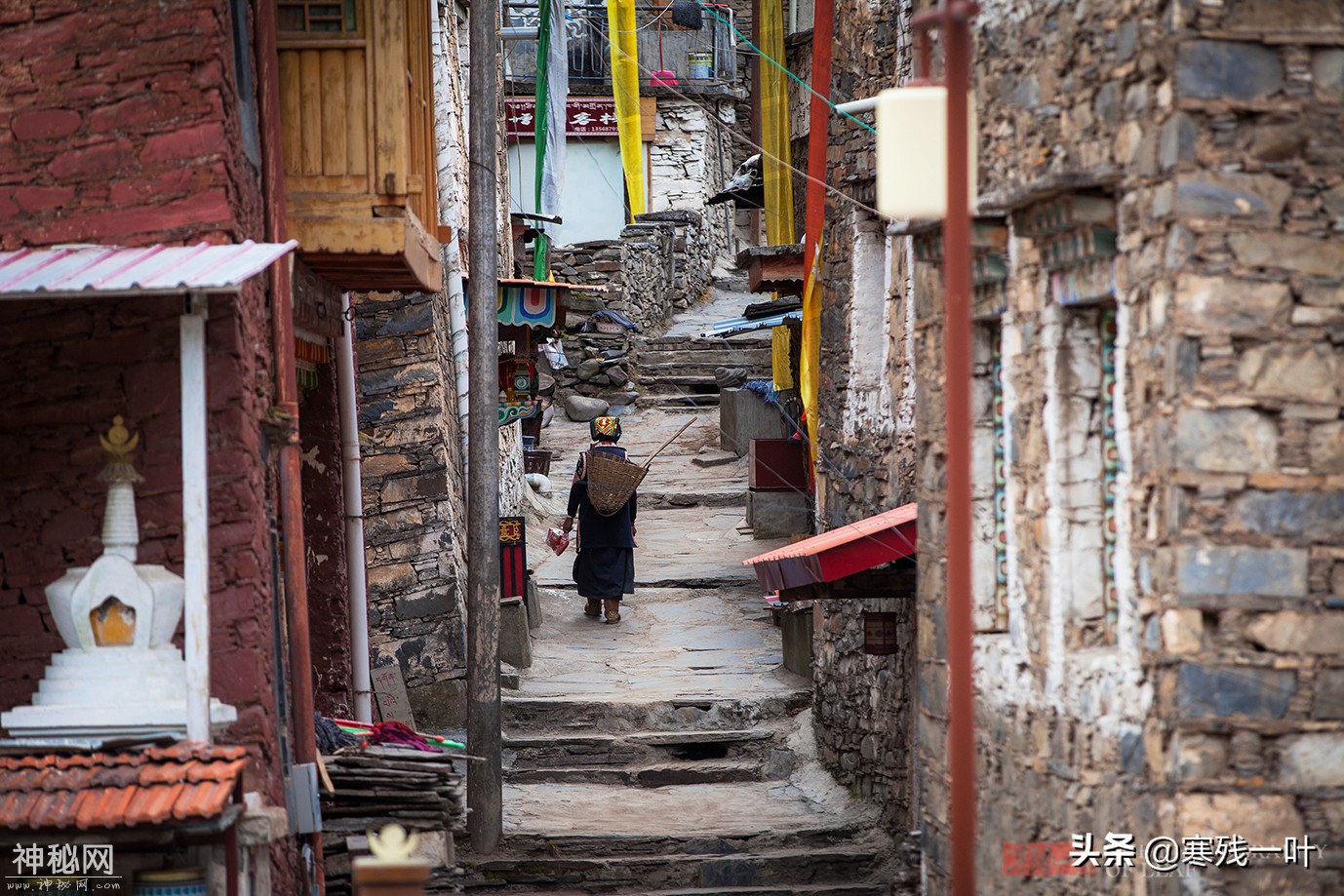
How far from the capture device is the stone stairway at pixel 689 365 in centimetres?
2547

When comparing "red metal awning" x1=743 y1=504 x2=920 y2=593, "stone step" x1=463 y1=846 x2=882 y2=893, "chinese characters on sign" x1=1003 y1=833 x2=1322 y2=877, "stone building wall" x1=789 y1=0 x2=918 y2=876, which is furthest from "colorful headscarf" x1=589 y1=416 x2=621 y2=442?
"chinese characters on sign" x1=1003 y1=833 x2=1322 y2=877

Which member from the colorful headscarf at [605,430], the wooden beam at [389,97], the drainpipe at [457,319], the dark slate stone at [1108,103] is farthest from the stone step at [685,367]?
the dark slate stone at [1108,103]

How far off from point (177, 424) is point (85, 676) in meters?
1.11

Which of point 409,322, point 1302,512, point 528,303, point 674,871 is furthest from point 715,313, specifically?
point 1302,512

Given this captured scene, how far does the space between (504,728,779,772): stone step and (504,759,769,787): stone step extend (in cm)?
10

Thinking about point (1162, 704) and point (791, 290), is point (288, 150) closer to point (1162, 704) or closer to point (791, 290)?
point (1162, 704)

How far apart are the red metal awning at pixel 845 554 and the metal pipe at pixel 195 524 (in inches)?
136

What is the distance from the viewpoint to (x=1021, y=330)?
663cm

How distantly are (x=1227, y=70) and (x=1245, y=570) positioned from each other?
5.42 ft

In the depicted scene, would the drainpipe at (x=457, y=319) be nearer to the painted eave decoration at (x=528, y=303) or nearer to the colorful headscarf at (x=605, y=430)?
the painted eave decoration at (x=528, y=303)

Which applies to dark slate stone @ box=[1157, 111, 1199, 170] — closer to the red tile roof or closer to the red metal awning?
the red metal awning

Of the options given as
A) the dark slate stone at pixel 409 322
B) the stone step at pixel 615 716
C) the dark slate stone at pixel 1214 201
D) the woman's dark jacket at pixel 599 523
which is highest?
the dark slate stone at pixel 1214 201

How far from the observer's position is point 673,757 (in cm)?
1293

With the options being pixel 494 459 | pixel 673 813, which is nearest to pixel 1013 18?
pixel 494 459
